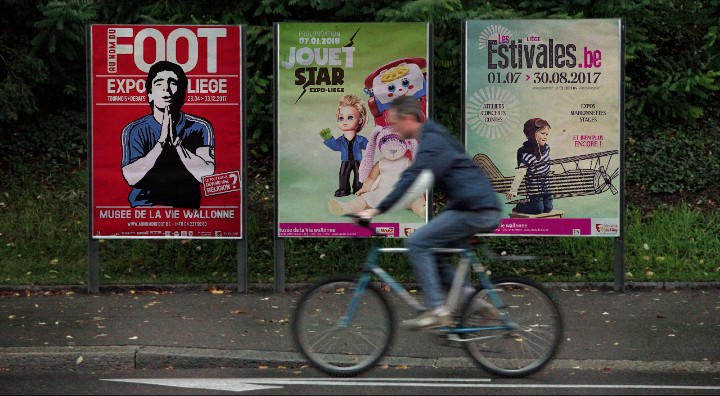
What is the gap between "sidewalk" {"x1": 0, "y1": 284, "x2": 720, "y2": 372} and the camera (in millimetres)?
8258

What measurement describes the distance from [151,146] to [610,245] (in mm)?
5527

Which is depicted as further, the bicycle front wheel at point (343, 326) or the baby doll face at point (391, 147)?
the baby doll face at point (391, 147)

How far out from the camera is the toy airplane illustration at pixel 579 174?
11.3 meters

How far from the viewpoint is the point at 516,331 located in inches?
294

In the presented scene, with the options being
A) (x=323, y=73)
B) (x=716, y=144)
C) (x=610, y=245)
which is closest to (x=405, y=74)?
(x=323, y=73)

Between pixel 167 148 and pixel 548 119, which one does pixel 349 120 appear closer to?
pixel 167 148

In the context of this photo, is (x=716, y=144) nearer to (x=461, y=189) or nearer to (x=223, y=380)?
(x=461, y=189)

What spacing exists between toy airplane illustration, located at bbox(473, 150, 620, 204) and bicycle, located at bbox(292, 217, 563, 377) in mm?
3954

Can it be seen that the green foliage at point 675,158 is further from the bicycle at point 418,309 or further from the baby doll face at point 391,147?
the bicycle at point 418,309

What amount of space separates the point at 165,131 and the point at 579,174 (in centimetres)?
443

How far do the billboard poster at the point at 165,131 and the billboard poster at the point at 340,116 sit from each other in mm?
549

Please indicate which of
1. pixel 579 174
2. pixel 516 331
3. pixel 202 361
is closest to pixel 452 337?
pixel 516 331

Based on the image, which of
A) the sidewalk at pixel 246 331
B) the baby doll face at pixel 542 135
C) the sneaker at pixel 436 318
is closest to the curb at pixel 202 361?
the sidewalk at pixel 246 331

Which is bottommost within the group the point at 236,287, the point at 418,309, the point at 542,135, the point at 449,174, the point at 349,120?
the point at 236,287
